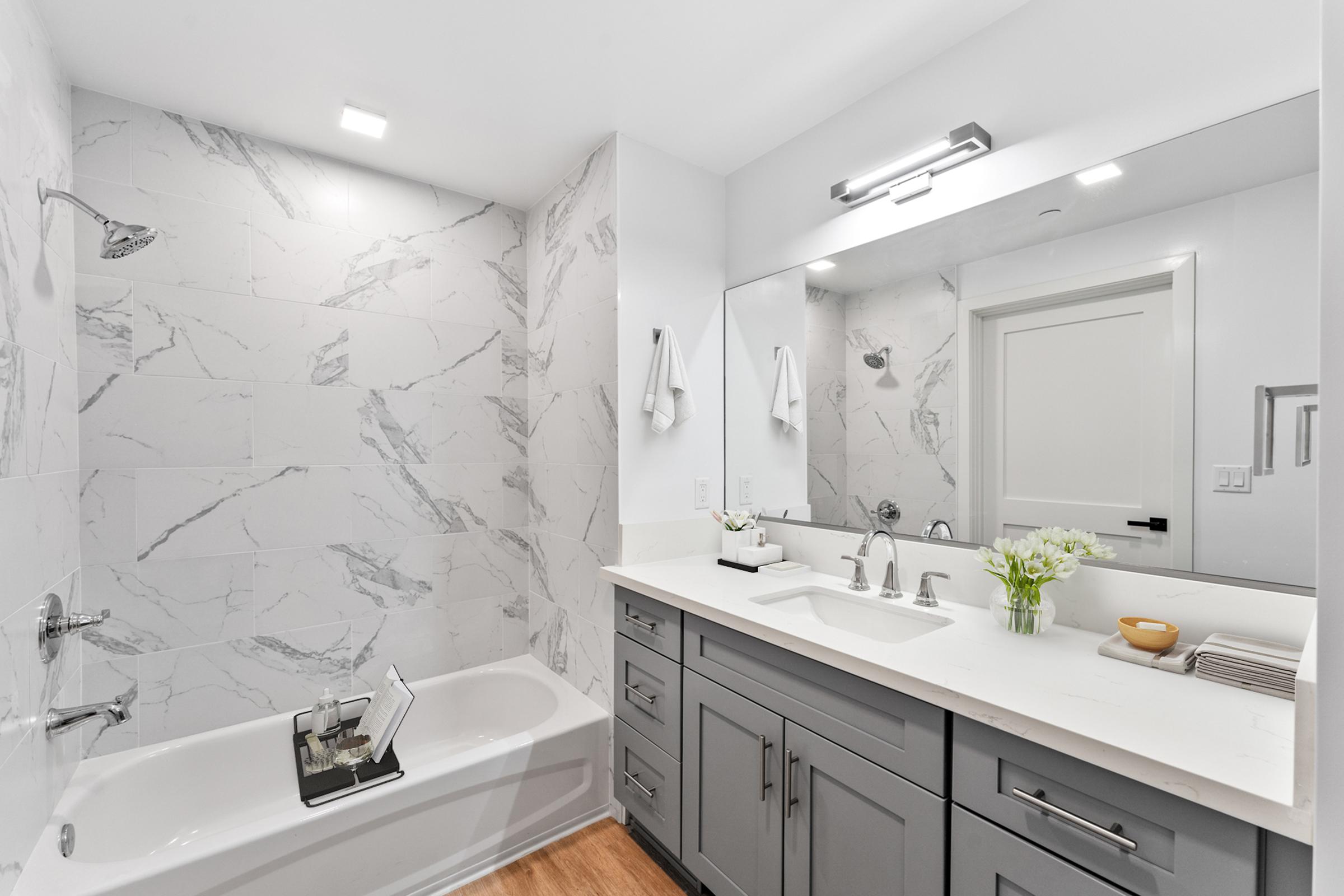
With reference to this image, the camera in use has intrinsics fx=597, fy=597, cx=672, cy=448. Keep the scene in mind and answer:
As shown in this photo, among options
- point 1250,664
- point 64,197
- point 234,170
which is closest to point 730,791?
point 1250,664

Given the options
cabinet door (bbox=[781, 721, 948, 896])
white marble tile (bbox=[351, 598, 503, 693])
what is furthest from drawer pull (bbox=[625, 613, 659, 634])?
white marble tile (bbox=[351, 598, 503, 693])

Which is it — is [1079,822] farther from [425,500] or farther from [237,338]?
[237,338]

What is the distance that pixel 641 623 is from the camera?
1.94 metres

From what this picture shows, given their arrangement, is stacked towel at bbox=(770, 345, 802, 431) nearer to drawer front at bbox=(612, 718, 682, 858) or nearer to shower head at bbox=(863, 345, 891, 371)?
shower head at bbox=(863, 345, 891, 371)

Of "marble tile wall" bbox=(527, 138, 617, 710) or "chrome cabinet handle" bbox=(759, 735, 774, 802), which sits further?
"marble tile wall" bbox=(527, 138, 617, 710)

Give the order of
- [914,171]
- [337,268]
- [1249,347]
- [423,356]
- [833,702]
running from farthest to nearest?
1. [423,356]
2. [337,268]
3. [914,171]
4. [833,702]
5. [1249,347]

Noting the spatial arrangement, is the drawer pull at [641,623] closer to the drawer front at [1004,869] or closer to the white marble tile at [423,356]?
the drawer front at [1004,869]

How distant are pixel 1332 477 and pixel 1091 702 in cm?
72

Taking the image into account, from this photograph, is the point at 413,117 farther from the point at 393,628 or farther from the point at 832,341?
the point at 393,628

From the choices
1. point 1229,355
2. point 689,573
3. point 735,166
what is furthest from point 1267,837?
point 735,166

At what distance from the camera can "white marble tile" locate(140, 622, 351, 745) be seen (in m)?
1.98

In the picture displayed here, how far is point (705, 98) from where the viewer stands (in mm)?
1945

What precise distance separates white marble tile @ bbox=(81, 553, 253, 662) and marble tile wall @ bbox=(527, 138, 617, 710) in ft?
3.59

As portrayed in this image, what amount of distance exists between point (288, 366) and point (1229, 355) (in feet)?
9.00
